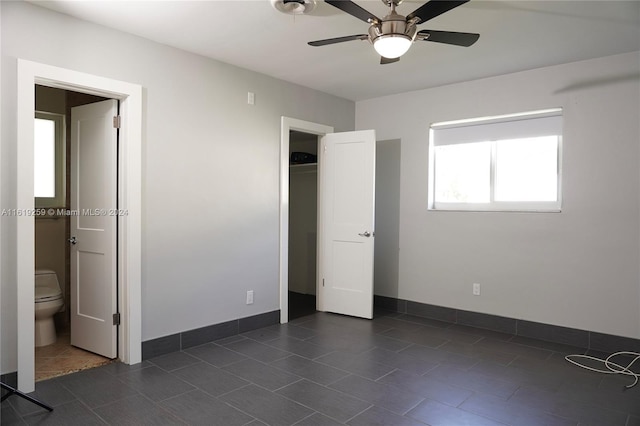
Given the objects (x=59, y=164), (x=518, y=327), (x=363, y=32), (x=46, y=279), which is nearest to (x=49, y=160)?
(x=59, y=164)

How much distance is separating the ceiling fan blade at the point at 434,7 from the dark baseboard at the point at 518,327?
10.2 feet

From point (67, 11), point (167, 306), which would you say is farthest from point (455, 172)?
point (67, 11)

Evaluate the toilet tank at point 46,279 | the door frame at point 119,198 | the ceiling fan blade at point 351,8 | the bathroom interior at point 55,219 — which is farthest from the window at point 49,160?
the ceiling fan blade at point 351,8

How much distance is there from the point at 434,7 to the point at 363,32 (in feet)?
3.59

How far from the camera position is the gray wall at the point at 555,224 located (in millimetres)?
3521

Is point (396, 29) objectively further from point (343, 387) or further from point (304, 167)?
point (304, 167)

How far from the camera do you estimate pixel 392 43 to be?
2.31 meters

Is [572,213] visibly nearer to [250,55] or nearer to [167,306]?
[250,55]

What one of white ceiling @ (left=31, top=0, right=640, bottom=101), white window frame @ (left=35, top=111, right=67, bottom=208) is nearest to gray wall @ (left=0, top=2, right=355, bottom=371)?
white ceiling @ (left=31, top=0, right=640, bottom=101)

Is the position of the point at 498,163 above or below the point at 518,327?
above

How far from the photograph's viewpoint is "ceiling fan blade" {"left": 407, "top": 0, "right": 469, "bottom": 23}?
2.01 meters

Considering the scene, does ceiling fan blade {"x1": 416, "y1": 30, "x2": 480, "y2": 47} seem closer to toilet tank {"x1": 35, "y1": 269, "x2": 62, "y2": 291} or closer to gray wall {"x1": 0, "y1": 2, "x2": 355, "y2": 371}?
gray wall {"x1": 0, "y1": 2, "x2": 355, "y2": 371}

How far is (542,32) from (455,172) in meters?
1.74

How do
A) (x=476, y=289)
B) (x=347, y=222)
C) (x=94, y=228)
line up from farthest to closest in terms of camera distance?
(x=347, y=222) → (x=476, y=289) → (x=94, y=228)
